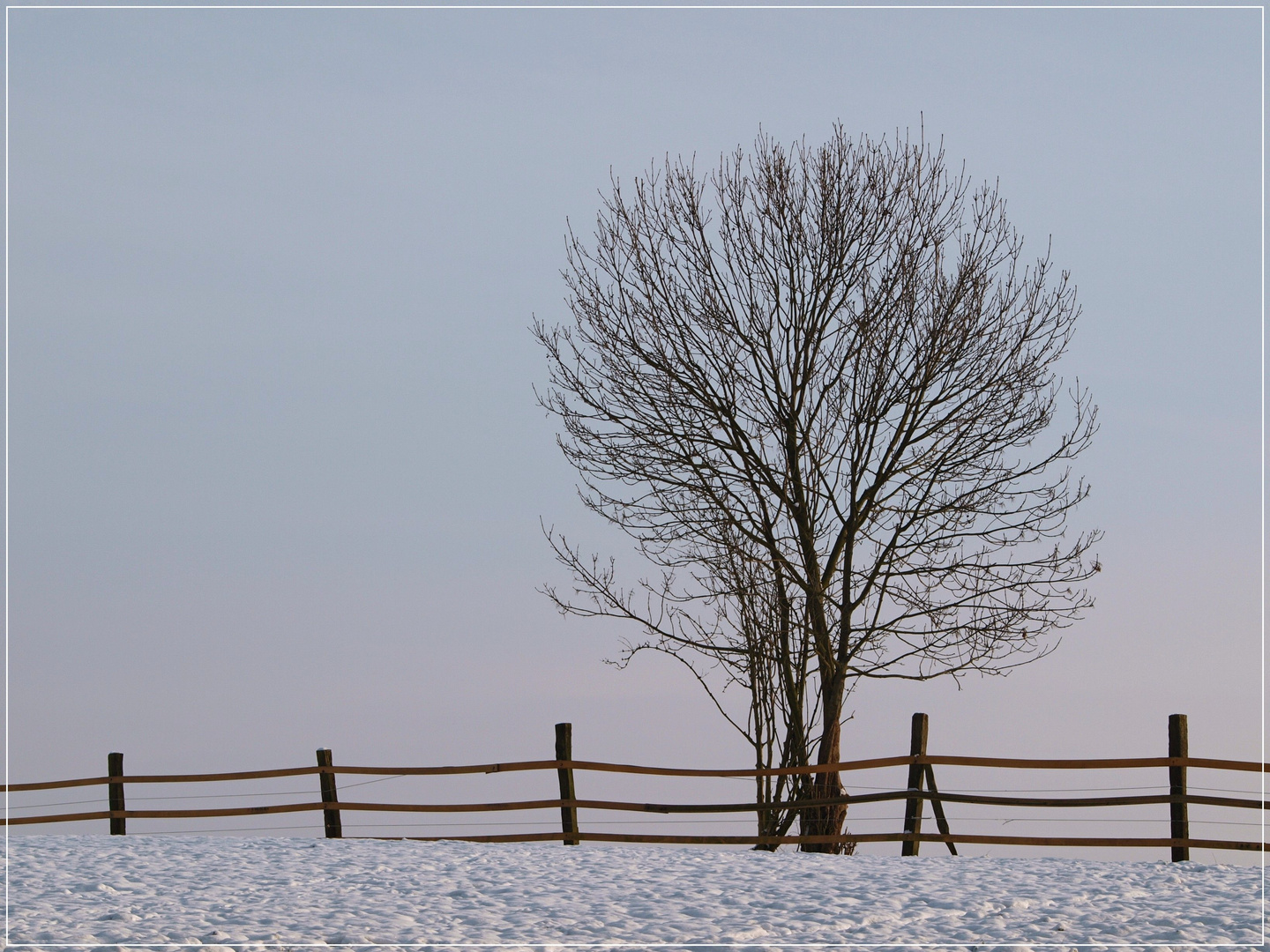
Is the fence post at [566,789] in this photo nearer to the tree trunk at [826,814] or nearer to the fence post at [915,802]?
the tree trunk at [826,814]

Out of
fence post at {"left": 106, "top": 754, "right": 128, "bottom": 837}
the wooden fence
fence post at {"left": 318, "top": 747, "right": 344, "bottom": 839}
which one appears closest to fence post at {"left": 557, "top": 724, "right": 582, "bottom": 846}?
the wooden fence

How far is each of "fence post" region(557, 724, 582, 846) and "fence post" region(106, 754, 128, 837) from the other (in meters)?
6.02

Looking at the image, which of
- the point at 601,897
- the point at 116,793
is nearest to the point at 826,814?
the point at 601,897

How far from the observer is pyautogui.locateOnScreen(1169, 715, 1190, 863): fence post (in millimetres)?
12438

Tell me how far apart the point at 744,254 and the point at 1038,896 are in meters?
9.11

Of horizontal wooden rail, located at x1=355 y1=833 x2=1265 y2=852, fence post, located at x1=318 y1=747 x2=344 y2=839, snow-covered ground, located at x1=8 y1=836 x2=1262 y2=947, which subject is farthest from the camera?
fence post, located at x1=318 y1=747 x2=344 y2=839

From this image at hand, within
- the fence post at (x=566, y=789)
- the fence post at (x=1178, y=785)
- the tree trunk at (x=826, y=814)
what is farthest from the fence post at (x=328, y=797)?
the fence post at (x=1178, y=785)

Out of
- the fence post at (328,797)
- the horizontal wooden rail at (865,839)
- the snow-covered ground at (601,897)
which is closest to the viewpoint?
the snow-covered ground at (601,897)

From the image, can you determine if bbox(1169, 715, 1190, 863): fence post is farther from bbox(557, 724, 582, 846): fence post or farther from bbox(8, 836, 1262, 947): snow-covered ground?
bbox(557, 724, 582, 846): fence post

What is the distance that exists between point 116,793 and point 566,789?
6.25 meters

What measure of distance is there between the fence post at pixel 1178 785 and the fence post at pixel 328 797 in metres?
9.22

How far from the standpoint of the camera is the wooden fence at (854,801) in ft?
41.1

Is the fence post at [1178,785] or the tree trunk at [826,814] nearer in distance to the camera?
the fence post at [1178,785]

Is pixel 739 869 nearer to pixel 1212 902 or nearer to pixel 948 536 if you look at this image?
pixel 1212 902
